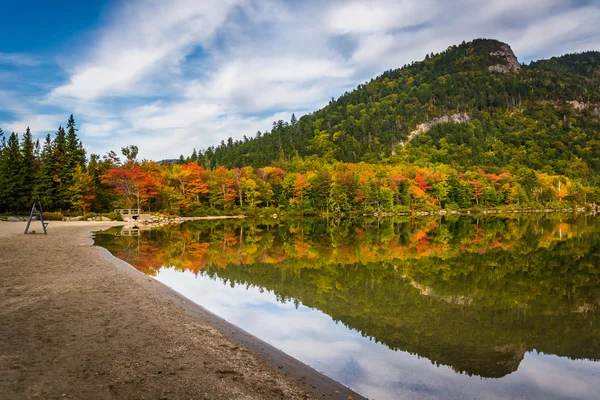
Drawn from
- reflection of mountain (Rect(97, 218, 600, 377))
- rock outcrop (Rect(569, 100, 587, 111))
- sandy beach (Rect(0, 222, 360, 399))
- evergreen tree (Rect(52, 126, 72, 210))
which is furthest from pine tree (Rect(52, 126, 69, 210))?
rock outcrop (Rect(569, 100, 587, 111))

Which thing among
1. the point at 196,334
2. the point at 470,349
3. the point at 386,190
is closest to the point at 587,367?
the point at 470,349

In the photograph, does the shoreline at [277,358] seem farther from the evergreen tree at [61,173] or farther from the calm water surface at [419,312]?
the evergreen tree at [61,173]

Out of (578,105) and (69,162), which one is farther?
(578,105)

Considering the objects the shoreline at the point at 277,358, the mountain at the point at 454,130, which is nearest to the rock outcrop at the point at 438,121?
the mountain at the point at 454,130

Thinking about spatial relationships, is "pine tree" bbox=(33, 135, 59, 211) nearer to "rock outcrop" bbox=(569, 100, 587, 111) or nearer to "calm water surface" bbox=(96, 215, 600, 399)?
"calm water surface" bbox=(96, 215, 600, 399)

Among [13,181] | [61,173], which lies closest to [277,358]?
[61,173]

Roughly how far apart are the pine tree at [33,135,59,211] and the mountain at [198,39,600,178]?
67383 mm

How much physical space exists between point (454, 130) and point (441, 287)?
147726mm

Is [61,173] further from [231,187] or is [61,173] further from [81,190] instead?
[231,187]

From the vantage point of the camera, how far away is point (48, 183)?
5169 cm

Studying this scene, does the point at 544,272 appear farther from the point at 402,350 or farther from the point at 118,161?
the point at 118,161

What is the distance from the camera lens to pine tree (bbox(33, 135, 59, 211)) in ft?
168

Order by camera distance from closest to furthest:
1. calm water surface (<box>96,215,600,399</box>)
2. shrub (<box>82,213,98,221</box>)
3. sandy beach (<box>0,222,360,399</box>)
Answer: sandy beach (<box>0,222,360,399</box>) < calm water surface (<box>96,215,600,399</box>) < shrub (<box>82,213,98,221</box>)

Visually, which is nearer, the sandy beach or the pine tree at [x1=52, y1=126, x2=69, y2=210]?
the sandy beach
